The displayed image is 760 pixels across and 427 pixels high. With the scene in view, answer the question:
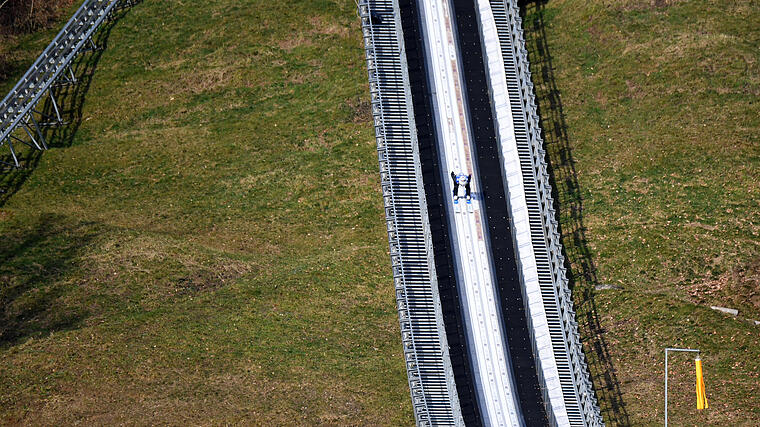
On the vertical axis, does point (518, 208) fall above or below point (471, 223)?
above

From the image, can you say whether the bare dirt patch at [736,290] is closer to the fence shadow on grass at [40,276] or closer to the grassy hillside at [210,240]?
the grassy hillside at [210,240]

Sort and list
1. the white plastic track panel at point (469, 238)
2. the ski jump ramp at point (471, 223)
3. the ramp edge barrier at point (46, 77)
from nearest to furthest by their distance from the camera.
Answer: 1. the ski jump ramp at point (471, 223)
2. the white plastic track panel at point (469, 238)
3. the ramp edge barrier at point (46, 77)

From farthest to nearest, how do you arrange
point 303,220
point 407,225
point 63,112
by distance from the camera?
point 63,112 → point 303,220 → point 407,225

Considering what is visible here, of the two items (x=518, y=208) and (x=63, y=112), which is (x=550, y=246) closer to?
(x=518, y=208)

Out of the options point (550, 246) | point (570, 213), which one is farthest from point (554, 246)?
point (570, 213)

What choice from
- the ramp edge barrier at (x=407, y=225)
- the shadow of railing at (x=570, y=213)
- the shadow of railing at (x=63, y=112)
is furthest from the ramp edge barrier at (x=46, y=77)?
the shadow of railing at (x=570, y=213)

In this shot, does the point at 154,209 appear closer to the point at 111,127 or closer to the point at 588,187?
the point at 111,127
